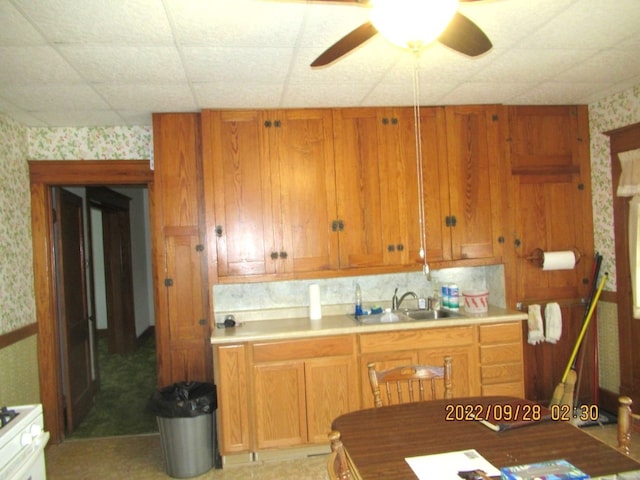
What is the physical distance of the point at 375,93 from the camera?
9.86 ft

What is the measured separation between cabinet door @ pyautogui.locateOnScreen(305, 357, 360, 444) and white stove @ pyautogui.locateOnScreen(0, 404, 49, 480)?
5.00ft

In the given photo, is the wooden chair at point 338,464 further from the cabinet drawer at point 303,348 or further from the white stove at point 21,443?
the cabinet drawer at point 303,348

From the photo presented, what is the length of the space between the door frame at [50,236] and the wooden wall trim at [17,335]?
11cm

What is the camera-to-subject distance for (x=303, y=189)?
3213 mm

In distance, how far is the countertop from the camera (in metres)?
2.91

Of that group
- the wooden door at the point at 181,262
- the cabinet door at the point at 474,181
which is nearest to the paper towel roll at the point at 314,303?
the wooden door at the point at 181,262

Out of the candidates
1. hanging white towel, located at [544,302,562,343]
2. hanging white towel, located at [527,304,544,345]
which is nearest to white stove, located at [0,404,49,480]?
hanging white towel, located at [527,304,544,345]

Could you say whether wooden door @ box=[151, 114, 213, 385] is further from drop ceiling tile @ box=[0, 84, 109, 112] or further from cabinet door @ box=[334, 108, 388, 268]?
cabinet door @ box=[334, 108, 388, 268]

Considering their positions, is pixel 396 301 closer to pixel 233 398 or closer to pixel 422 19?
pixel 233 398

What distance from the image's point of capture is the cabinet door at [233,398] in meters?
2.89

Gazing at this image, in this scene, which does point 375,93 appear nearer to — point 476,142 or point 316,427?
point 476,142

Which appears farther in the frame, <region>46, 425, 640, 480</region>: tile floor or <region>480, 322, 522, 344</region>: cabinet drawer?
<region>480, 322, 522, 344</region>: cabinet drawer

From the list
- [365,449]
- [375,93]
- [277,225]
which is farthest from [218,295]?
[365,449]

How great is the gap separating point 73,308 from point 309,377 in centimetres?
223
